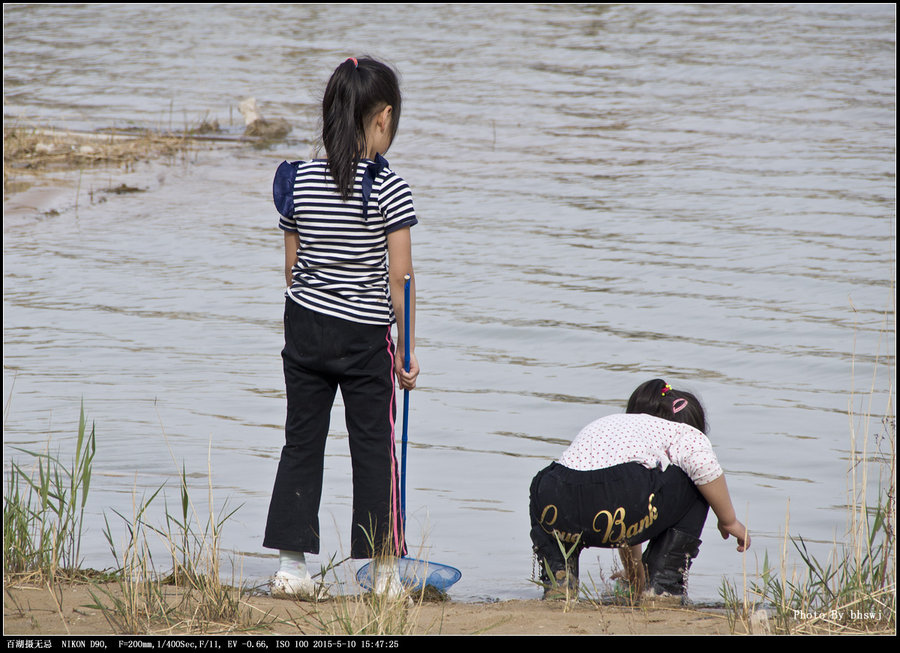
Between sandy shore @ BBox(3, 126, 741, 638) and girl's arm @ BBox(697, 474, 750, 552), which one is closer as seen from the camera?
sandy shore @ BBox(3, 126, 741, 638)

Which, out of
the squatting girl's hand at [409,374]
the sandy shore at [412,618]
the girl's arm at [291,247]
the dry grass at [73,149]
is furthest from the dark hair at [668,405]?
the dry grass at [73,149]

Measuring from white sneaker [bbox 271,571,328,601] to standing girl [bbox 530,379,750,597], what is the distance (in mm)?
696

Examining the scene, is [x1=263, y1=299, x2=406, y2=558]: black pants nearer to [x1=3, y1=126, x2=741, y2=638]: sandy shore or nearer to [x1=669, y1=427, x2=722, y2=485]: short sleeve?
[x1=3, y1=126, x2=741, y2=638]: sandy shore

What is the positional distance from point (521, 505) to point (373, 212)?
5.52 feet

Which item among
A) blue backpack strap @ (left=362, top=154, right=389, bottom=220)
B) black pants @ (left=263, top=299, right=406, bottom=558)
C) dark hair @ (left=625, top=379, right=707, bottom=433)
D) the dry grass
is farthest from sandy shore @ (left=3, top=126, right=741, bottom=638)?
the dry grass

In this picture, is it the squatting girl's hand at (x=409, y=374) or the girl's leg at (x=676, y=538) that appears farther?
the girl's leg at (x=676, y=538)

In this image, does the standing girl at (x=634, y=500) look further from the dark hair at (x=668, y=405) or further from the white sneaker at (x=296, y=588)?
the white sneaker at (x=296, y=588)

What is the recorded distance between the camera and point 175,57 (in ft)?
58.6

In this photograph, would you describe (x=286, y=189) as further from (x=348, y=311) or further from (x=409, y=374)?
(x=409, y=374)

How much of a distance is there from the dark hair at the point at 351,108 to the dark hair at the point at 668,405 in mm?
1249

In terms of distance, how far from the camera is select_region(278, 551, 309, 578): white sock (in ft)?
11.6

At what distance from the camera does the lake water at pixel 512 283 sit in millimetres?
4793

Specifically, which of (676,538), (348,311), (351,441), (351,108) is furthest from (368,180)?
(676,538)

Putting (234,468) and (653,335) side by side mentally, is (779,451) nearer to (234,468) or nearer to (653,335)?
(653,335)
